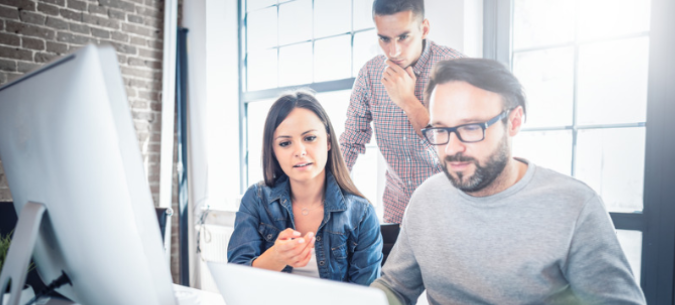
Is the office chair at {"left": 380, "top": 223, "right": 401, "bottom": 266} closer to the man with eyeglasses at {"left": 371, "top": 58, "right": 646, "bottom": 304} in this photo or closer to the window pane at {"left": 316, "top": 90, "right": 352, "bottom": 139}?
the man with eyeglasses at {"left": 371, "top": 58, "right": 646, "bottom": 304}

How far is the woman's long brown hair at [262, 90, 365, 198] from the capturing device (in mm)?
1454

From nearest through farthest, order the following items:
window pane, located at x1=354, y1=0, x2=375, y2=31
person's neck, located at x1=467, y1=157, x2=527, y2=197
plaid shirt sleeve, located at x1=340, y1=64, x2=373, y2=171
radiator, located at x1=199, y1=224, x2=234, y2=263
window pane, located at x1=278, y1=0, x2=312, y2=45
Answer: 1. person's neck, located at x1=467, y1=157, x2=527, y2=197
2. plaid shirt sleeve, located at x1=340, y1=64, x2=373, y2=171
3. window pane, located at x1=354, y1=0, x2=375, y2=31
4. window pane, located at x1=278, y1=0, x2=312, y2=45
5. radiator, located at x1=199, y1=224, x2=234, y2=263

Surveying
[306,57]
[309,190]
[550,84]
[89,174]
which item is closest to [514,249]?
[309,190]

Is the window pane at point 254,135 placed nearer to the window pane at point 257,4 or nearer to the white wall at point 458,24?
the window pane at point 257,4

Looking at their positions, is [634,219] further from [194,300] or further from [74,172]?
[74,172]

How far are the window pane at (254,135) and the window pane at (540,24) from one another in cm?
198

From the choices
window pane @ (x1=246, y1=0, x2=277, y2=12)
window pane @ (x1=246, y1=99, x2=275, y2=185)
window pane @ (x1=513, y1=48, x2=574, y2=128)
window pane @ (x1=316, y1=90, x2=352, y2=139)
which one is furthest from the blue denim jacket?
window pane @ (x1=246, y1=0, x2=277, y2=12)

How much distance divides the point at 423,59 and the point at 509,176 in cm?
55

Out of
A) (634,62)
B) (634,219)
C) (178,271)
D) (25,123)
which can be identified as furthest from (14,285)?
(178,271)

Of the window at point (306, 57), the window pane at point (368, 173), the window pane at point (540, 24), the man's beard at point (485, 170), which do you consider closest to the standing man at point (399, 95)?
the man's beard at point (485, 170)

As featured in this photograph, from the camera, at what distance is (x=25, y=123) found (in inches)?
25.9

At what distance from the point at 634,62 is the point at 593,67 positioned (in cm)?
12

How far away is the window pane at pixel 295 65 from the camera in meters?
2.86

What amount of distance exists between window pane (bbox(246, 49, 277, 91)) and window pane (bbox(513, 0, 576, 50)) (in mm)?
1839
